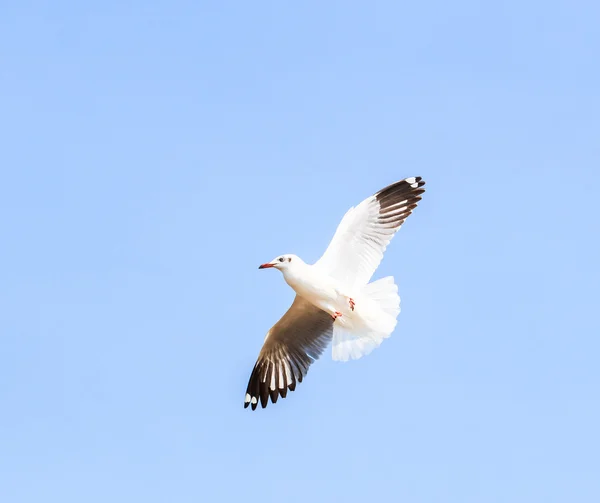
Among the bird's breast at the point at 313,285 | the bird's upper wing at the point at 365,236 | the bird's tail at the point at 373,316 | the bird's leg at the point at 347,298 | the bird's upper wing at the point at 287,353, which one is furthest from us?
the bird's upper wing at the point at 287,353

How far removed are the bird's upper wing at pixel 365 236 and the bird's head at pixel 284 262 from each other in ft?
1.09

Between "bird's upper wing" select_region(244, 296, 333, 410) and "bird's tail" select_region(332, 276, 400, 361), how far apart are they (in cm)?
39

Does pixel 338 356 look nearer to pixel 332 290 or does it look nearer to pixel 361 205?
pixel 332 290

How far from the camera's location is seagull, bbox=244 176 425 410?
37.8 feet

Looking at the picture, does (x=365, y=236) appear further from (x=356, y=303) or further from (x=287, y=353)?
(x=287, y=353)

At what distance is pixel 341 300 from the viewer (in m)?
11.5

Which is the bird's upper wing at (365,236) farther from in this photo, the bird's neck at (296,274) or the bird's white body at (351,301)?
the bird's neck at (296,274)

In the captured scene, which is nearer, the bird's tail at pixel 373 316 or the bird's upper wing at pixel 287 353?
the bird's tail at pixel 373 316

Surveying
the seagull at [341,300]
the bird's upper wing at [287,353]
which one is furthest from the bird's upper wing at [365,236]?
the bird's upper wing at [287,353]

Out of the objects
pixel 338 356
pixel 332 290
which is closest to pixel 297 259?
pixel 332 290

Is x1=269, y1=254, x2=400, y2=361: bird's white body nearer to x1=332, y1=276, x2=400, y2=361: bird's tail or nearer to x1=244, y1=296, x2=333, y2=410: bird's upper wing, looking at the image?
x1=332, y1=276, x2=400, y2=361: bird's tail

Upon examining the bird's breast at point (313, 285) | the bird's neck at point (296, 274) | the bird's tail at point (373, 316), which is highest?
the bird's neck at point (296, 274)

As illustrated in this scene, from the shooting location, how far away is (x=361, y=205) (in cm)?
1190

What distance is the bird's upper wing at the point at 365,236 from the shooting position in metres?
11.8
